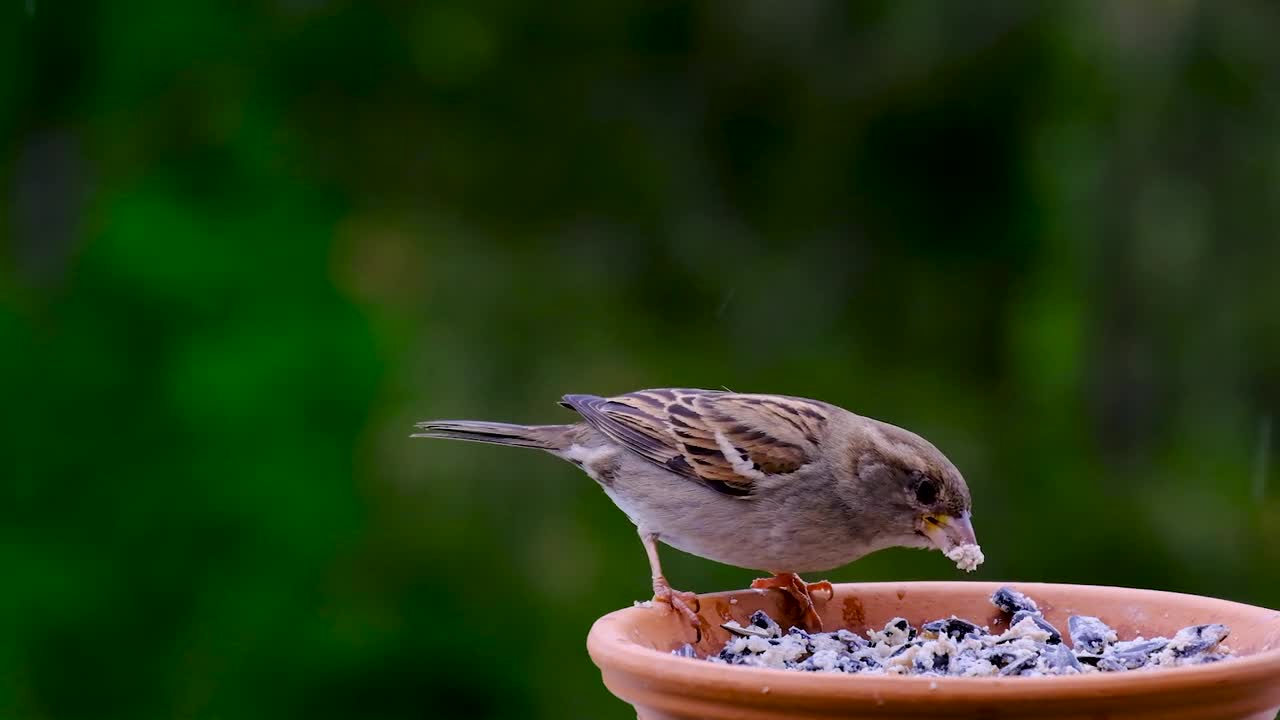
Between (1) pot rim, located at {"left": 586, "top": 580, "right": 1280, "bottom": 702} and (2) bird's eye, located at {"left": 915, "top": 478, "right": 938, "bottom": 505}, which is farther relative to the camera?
(2) bird's eye, located at {"left": 915, "top": 478, "right": 938, "bottom": 505}

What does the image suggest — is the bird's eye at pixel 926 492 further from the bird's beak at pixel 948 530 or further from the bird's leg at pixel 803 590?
the bird's leg at pixel 803 590

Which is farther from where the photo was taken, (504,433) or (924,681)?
(504,433)

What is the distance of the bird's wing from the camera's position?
2.17m

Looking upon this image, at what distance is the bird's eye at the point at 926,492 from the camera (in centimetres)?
212

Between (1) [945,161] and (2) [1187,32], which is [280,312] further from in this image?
(2) [1187,32]

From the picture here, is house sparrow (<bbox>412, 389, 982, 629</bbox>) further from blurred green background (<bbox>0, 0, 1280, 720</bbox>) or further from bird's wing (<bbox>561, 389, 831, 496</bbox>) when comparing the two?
blurred green background (<bbox>0, 0, 1280, 720</bbox>)

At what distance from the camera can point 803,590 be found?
212 cm

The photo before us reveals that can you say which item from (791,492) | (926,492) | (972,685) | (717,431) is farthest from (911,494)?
(972,685)

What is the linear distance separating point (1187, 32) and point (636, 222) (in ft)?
4.59

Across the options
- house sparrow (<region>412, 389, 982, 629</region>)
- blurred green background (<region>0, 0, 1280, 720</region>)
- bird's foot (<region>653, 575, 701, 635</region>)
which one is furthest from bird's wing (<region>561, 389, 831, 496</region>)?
blurred green background (<region>0, 0, 1280, 720</region>)

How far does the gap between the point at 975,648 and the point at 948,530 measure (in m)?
0.31

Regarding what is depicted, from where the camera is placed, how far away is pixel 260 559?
10.7ft

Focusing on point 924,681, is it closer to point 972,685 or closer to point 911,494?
point 972,685

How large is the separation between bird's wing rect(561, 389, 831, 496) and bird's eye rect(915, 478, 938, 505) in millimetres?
167
